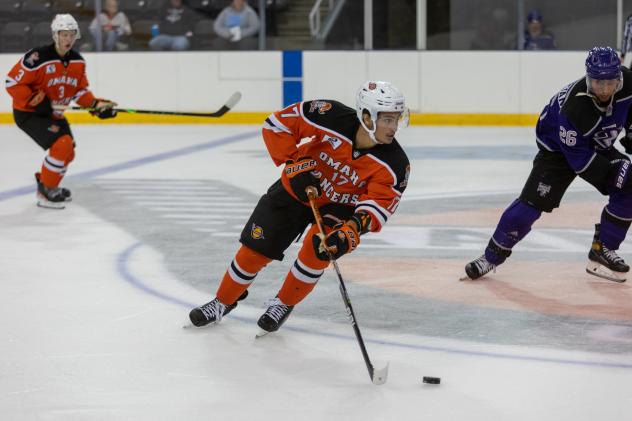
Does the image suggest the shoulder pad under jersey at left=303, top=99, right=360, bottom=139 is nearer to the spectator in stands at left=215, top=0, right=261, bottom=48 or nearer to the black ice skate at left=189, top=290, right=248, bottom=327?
the black ice skate at left=189, top=290, right=248, bottom=327

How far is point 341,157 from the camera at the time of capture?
346cm

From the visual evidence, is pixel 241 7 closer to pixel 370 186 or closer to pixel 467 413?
pixel 370 186

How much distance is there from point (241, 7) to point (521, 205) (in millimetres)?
7371

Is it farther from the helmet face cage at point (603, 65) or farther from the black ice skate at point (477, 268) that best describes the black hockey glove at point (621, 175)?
the black ice skate at point (477, 268)

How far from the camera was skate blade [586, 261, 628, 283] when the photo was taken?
4.35 metres

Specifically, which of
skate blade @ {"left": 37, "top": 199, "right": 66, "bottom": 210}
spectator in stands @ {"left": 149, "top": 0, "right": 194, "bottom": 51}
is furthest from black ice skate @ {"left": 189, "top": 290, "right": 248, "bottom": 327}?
spectator in stands @ {"left": 149, "top": 0, "right": 194, "bottom": 51}

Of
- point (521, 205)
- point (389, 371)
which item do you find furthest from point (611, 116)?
point (389, 371)

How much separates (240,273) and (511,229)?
126cm

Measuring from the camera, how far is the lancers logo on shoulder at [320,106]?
351cm

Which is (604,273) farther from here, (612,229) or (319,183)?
(319,183)

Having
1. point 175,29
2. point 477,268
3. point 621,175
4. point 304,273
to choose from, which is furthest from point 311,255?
point 175,29

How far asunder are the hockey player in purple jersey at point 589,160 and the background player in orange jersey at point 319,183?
2.90ft

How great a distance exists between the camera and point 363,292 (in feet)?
13.8

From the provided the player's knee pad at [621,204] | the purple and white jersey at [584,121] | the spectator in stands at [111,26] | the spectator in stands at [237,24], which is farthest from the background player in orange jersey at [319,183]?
the spectator in stands at [111,26]
